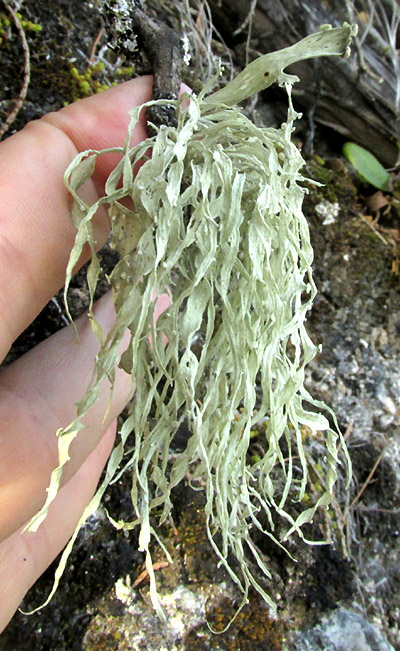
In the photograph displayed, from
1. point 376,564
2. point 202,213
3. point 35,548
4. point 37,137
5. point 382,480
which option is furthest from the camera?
point 382,480

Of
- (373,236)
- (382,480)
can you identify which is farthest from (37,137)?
(382,480)

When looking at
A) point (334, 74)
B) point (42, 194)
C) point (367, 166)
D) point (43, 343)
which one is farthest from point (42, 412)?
point (334, 74)

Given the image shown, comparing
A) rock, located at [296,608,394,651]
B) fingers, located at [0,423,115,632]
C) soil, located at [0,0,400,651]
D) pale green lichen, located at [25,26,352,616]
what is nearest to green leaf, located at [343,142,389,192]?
soil, located at [0,0,400,651]

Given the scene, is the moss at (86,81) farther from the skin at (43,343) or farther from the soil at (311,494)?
the skin at (43,343)

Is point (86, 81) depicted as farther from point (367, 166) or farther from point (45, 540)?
point (45, 540)

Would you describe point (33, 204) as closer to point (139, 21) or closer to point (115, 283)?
point (115, 283)

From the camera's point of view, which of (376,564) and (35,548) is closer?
(35,548)
